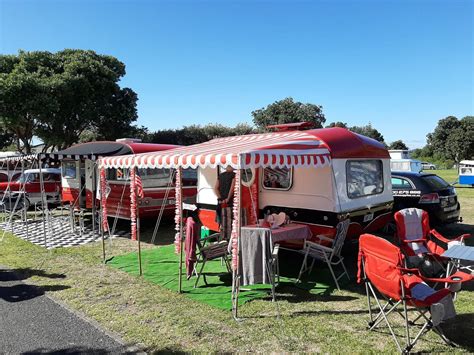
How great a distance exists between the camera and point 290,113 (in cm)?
4069

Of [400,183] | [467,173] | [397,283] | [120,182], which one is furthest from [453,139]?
[397,283]

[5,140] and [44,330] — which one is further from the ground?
[5,140]

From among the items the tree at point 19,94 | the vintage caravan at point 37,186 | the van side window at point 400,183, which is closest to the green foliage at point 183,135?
the tree at point 19,94

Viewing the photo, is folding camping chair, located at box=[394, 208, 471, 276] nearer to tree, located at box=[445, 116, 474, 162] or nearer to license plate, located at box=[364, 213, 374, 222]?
license plate, located at box=[364, 213, 374, 222]

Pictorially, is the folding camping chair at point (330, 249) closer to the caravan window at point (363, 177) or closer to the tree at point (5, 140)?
the caravan window at point (363, 177)

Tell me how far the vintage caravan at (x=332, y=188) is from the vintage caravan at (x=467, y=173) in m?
17.1

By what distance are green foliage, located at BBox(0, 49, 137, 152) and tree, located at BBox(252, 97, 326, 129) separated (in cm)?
1989

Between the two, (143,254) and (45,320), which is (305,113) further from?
(45,320)

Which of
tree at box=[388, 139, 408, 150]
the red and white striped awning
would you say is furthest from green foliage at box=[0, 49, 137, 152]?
tree at box=[388, 139, 408, 150]

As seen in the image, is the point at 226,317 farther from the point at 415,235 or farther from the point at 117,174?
the point at 117,174

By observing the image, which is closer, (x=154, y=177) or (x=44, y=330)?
(x=44, y=330)

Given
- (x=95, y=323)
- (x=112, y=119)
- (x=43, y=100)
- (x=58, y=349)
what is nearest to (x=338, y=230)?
(x=95, y=323)

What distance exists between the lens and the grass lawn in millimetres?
3850

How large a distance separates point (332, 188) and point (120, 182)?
5.86m
